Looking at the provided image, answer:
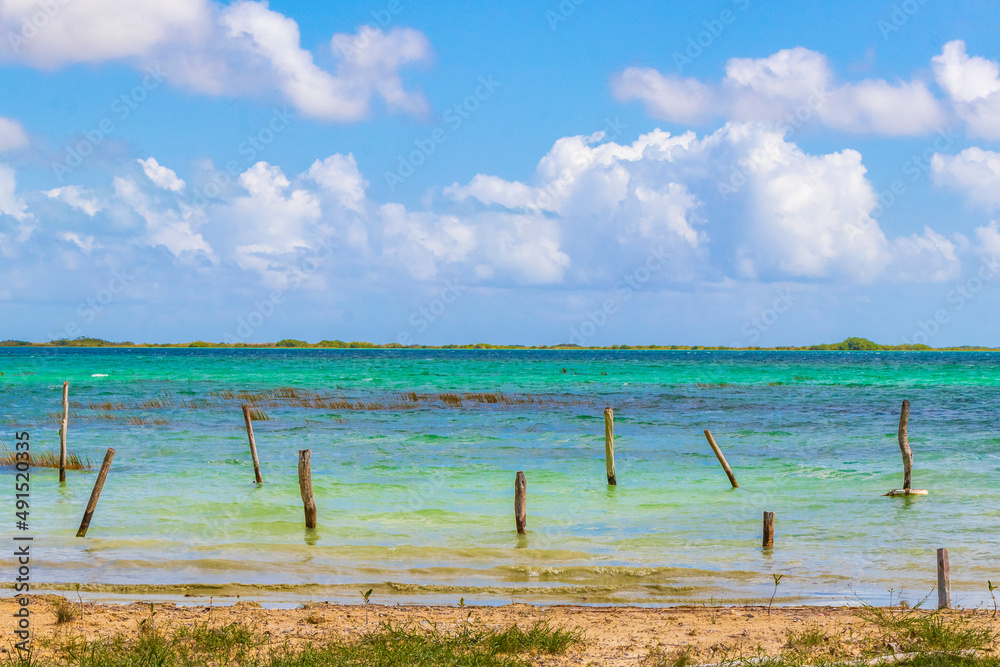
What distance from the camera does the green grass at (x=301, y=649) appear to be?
26.9 ft

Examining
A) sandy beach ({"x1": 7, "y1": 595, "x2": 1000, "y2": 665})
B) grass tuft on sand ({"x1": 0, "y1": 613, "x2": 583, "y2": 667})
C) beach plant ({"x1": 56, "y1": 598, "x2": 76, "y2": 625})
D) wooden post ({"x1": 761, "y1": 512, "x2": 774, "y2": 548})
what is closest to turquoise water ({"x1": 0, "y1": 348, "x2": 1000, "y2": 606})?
wooden post ({"x1": 761, "y1": 512, "x2": 774, "y2": 548})

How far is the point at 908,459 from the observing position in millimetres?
21203

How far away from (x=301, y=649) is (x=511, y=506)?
10.8 m

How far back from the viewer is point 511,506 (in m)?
19.8

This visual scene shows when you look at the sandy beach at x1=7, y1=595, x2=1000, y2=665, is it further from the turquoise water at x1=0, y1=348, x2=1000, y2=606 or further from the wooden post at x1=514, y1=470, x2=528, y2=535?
the wooden post at x1=514, y1=470, x2=528, y2=535

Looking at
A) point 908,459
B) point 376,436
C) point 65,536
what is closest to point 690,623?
point 65,536

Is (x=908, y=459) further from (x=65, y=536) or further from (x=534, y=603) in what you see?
(x=65, y=536)

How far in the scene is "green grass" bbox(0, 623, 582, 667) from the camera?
26.9 ft

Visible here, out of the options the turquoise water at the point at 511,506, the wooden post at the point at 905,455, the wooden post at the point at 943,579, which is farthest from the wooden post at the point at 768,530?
the wooden post at the point at 905,455

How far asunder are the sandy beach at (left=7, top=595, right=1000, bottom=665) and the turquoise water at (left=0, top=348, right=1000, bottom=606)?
3.80ft

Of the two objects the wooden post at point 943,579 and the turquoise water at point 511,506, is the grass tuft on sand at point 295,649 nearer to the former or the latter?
the turquoise water at point 511,506

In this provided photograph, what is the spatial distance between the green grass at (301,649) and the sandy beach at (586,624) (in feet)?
0.57

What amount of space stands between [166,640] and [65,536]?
8182 millimetres

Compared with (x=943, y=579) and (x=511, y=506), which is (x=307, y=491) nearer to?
(x=511, y=506)
